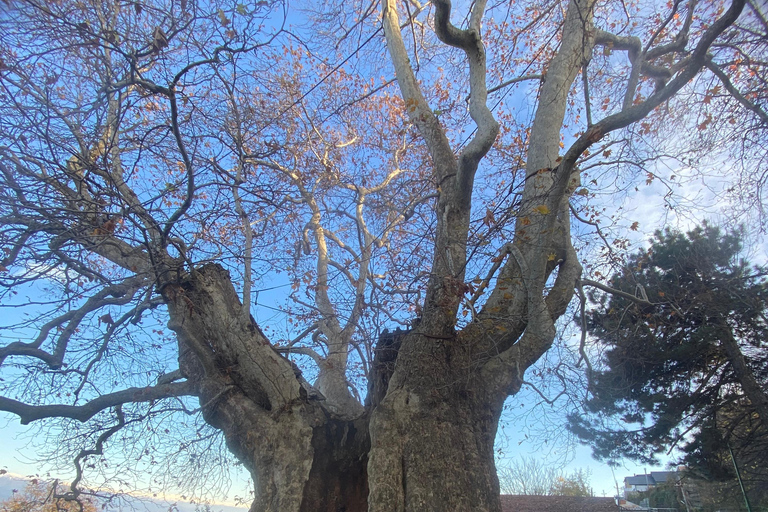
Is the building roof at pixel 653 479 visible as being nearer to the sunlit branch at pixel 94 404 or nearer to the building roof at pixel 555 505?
the building roof at pixel 555 505

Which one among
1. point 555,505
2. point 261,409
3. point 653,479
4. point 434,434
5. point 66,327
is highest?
point 66,327

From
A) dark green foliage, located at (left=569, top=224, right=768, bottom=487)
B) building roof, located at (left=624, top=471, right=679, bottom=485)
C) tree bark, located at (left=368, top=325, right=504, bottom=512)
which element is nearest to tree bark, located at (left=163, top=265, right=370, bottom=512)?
tree bark, located at (left=368, top=325, right=504, bottom=512)

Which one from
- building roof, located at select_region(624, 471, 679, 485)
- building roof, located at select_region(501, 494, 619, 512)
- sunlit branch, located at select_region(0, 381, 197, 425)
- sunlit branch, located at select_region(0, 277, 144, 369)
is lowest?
building roof, located at select_region(501, 494, 619, 512)

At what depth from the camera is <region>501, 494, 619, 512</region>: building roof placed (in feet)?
35.7

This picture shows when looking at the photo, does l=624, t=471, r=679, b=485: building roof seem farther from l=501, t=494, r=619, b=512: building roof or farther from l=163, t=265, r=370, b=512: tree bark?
l=163, t=265, r=370, b=512: tree bark

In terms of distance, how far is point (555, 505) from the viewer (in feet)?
37.2

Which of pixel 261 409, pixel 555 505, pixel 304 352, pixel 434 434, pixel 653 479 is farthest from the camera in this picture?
pixel 653 479

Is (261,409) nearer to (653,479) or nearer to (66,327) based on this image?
(66,327)

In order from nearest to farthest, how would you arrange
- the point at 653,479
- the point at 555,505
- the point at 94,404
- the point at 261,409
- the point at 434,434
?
the point at 434,434
the point at 261,409
the point at 94,404
the point at 555,505
the point at 653,479

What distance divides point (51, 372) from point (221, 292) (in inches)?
91.2

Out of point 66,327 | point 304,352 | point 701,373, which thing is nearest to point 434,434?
point 304,352

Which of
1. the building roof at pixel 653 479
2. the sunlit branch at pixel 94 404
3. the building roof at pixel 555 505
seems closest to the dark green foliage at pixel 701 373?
the building roof at pixel 555 505

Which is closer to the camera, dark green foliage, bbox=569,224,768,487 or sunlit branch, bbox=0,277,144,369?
sunlit branch, bbox=0,277,144,369

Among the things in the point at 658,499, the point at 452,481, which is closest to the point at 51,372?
the point at 452,481
